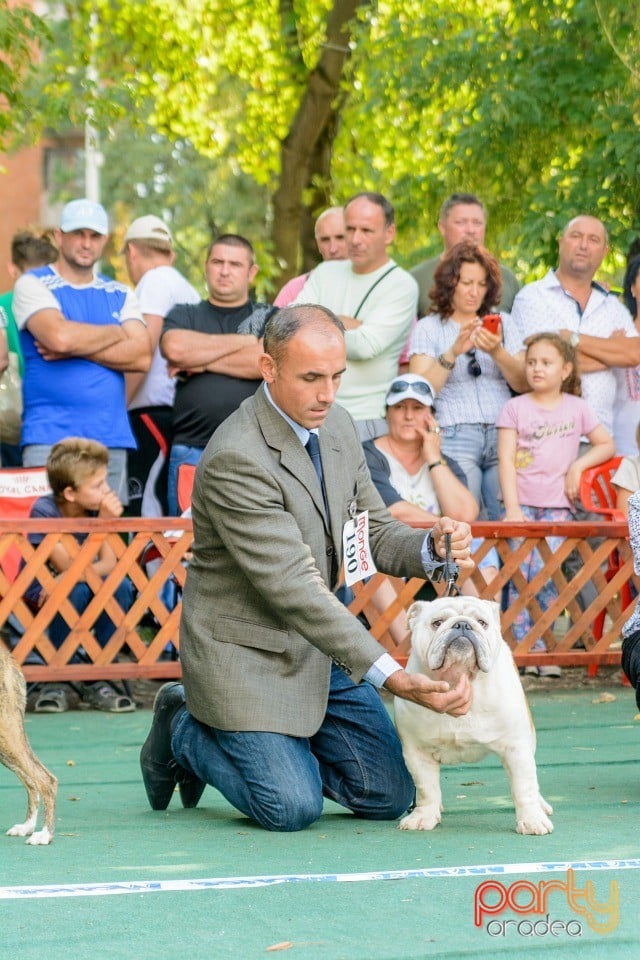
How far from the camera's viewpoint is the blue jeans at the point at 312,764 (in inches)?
200

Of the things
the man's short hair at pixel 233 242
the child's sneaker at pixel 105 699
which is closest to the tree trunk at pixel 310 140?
the man's short hair at pixel 233 242

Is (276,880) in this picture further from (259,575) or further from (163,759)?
(163,759)

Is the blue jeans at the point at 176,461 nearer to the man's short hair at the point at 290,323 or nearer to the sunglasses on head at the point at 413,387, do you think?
the sunglasses on head at the point at 413,387

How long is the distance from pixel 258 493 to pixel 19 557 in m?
3.48

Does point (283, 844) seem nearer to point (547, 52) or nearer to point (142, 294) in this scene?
point (142, 294)

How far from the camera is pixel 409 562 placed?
5.34 metres

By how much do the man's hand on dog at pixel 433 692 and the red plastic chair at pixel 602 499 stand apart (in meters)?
4.35

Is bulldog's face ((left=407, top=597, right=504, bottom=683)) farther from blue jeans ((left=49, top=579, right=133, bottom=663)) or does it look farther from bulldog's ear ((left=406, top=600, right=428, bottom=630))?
blue jeans ((left=49, top=579, right=133, bottom=663))

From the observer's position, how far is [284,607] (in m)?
4.90

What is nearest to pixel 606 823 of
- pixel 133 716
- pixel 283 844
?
pixel 283 844

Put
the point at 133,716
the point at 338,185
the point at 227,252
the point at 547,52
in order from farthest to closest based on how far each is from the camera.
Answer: the point at 338,185, the point at 547,52, the point at 227,252, the point at 133,716

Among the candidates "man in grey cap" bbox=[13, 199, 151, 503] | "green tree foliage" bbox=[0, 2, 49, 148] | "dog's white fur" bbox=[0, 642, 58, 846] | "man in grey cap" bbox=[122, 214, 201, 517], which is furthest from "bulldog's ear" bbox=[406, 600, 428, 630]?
"green tree foliage" bbox=[0, 2, 49, 148]

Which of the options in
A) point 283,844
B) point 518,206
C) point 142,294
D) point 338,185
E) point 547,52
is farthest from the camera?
point 338,185

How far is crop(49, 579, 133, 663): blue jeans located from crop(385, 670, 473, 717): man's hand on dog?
13.1 ft
